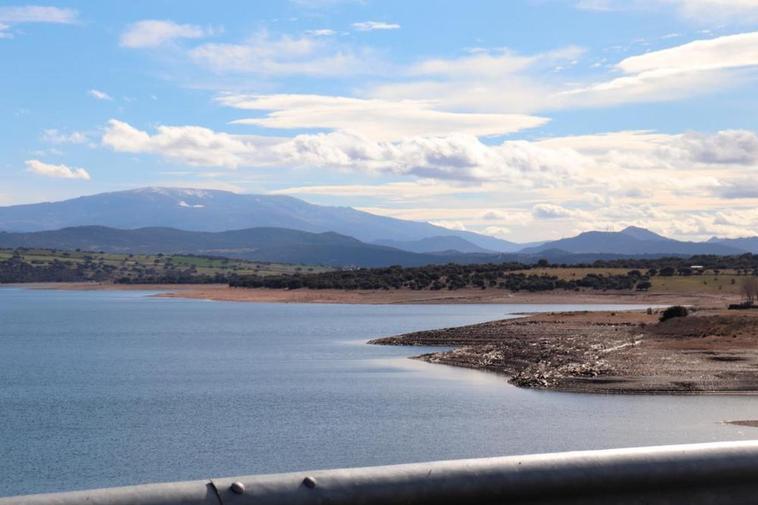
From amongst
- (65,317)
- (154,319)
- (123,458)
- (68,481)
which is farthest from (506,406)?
(65,317)

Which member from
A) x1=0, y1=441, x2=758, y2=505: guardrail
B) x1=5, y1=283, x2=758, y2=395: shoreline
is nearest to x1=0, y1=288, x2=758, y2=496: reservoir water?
x1=5, y1=283, x2=758, y2=395: shoreline

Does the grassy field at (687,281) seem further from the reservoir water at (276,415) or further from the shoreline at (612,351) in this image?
the reservoir water at (276,415)

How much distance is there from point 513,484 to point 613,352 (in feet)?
196

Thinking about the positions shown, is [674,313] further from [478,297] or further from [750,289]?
[478,297]

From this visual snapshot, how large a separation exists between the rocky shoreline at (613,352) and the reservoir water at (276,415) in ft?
8.32

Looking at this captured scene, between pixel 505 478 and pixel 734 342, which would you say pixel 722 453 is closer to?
pixel 505 478

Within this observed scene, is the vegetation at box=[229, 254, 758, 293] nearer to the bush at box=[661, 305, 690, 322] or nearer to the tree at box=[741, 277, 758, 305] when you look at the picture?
the tree at box=[741, 277, 758, 305]

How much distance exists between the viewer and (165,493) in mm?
4332

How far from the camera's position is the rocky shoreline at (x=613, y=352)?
4959 cm

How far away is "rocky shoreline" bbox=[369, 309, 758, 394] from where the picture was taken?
4959 centimetres

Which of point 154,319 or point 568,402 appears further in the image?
point 154,319

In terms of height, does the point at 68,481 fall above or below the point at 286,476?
below

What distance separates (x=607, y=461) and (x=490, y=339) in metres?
77.2

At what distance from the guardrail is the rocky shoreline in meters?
43.6
